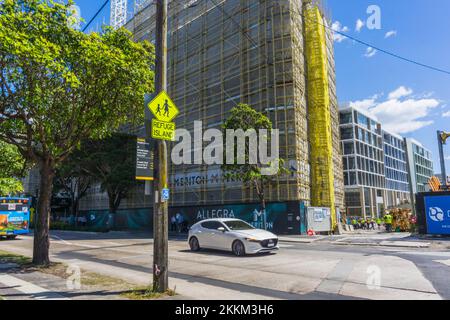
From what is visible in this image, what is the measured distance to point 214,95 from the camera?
34.1 m

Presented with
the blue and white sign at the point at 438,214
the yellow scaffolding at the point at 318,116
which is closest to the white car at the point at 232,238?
the blue and white sign at the point at 438,214

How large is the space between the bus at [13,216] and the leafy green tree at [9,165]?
171 centimetres

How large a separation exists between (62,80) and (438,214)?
2062 centimetres

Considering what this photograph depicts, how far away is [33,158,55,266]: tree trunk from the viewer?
37.7 feet

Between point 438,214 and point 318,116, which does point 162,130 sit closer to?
point 438,214

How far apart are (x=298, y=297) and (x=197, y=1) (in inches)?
1429

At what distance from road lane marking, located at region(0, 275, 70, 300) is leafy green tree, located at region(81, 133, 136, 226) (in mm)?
26567

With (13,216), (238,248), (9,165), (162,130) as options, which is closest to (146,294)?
(162,130)

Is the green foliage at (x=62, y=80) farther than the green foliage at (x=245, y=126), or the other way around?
the green foliage at (x=245, y=126)

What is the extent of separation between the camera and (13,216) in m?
25.5

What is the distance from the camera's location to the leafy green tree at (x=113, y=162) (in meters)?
35.9

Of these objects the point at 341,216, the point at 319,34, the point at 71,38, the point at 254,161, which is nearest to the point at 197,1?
the point at 319,34

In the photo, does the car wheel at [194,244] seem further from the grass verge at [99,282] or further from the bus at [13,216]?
the bus at [13,216]

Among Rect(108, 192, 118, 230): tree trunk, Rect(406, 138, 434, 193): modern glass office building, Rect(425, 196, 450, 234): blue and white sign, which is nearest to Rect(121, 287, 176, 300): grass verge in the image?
Rect(425, 196, 450, 234): blue and white sign
